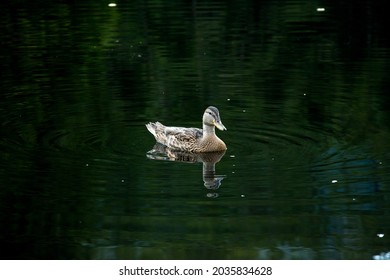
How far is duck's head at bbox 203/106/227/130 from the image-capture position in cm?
1257

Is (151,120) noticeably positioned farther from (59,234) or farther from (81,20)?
(81,20)

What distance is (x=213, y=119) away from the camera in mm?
12664

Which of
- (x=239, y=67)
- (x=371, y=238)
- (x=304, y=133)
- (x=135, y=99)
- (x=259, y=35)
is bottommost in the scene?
(x=371, y=238)

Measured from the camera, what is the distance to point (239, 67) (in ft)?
55.6

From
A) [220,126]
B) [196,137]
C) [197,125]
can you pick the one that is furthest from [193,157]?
[197,125]

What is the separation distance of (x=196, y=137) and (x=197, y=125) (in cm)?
109

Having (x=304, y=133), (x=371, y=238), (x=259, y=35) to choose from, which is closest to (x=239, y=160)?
(x=304, y=133)

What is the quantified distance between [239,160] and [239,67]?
17.4 ft

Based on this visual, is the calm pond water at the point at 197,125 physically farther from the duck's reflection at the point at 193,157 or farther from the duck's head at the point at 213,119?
the duck's head at the point at 213,119

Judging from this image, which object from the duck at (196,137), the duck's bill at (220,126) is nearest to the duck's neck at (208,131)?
the duck at (196,137)

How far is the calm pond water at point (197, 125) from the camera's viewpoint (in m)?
9.56

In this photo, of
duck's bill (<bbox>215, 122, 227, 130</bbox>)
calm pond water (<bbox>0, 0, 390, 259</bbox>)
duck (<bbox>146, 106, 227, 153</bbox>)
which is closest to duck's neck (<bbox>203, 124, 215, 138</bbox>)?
duck (<bbox>146, 106, 227, 153</bbox>)

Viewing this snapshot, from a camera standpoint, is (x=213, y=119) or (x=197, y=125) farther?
(x=197, y=125)

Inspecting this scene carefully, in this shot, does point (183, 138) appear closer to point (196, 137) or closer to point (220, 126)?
point (196, 137)
